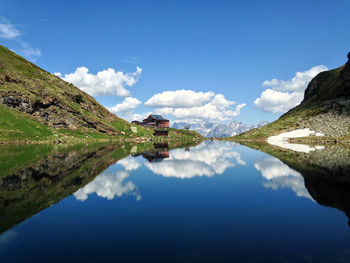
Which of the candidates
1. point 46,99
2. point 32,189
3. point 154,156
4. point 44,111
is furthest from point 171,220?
point 46,99

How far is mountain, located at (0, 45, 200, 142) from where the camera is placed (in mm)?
83062

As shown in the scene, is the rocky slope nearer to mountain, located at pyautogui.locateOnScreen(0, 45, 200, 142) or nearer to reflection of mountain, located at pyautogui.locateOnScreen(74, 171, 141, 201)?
mountain, located at pyautogui.locateOnScreen(0, 45, 200, 142)

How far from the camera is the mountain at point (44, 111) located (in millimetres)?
83062

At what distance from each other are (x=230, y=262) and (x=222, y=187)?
13.8 metres

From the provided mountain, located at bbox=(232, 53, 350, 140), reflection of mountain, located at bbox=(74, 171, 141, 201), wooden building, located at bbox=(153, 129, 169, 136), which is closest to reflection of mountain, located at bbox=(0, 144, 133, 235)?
reflection of mountain, located at bbox=(74, 171, 141, 201)

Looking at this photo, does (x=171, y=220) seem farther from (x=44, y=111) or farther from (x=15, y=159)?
(x=44, y=111)

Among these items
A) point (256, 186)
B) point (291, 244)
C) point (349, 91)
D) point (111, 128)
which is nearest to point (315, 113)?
point (349, 91)

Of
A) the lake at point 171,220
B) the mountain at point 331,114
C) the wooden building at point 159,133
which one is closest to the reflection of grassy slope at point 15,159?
the lake at point 171,220

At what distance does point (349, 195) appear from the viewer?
1736cm

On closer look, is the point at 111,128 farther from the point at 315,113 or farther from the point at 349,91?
the point at 349,91

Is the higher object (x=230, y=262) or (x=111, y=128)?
(x=111, y=128)

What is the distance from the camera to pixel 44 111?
102 m

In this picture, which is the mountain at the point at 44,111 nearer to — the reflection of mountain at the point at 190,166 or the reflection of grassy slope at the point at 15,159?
the reflection of grassy slope at the point at 15,159

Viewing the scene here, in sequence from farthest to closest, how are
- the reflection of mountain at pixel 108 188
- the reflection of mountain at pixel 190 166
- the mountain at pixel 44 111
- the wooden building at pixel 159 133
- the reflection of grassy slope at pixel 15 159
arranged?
1. the wooden building at pixel 159 133
2. the mountain at pixel 44 111
3. the reflection of mountain at pixel 190 166
4. the reflection of grassy slope at pixel 15 159
5. the reflection of mountain at pixel 108 188
